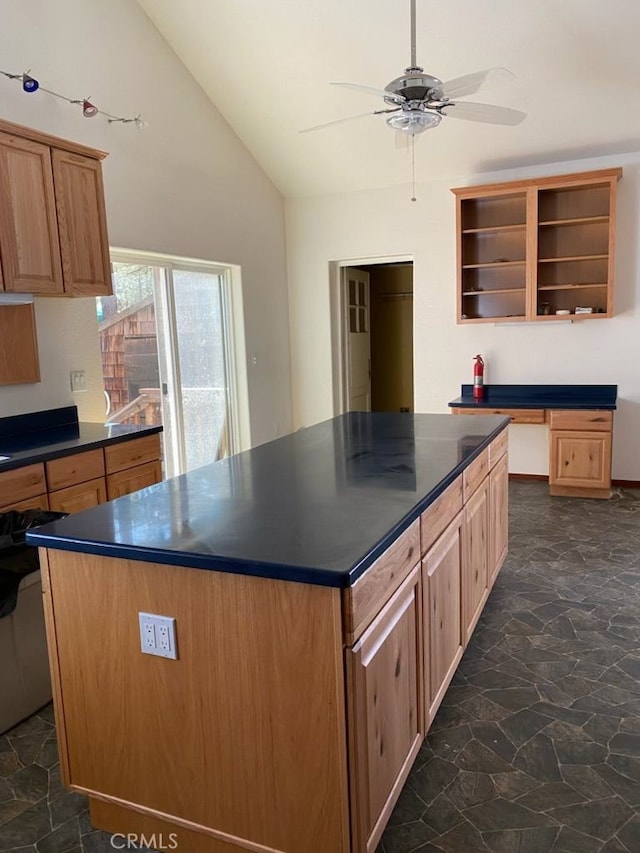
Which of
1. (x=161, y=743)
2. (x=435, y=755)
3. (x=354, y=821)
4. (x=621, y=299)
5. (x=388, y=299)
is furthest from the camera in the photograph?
(x=388, y=299)

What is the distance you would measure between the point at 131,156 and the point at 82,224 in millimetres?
927

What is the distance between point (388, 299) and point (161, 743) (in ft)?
21.8

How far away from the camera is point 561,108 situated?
4488 millimetres

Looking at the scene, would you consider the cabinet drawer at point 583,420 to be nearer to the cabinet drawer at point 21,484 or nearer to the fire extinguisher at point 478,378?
the fire extinguisher at point 478,378

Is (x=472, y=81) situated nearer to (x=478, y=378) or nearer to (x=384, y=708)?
(x=384, y=708)

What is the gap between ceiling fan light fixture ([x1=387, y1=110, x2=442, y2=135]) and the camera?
9.32ft

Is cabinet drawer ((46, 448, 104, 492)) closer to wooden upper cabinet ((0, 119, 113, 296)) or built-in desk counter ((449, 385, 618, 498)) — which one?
wooden upper cabinet ((0, 119, 113, 296))

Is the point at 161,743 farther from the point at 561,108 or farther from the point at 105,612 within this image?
the point at 561,108

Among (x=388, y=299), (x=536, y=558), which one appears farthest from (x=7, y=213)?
(x=388, y=299)

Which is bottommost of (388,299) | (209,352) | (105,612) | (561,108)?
(105,612)

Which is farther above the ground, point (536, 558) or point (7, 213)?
point (7, 213)

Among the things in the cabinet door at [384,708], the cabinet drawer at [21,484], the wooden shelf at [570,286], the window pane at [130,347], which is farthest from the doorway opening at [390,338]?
the cabinet door at [384,708]

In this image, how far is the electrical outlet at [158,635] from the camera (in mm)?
1489

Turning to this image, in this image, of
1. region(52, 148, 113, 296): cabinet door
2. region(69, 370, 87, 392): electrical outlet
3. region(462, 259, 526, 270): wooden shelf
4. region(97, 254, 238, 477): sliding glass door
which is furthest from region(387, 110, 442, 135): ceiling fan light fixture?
region(462, 259, 526, 270): wooden shelf
